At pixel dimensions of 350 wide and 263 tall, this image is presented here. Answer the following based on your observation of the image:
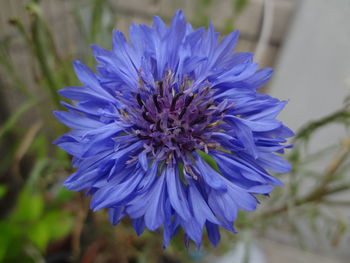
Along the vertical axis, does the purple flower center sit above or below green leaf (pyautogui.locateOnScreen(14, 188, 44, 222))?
above

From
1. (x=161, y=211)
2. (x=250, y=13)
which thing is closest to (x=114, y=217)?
(x=161, y=211)

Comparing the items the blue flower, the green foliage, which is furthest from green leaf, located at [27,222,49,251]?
the blue flower

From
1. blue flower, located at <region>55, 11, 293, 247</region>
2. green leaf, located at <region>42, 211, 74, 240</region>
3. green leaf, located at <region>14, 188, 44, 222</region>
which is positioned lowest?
green leaf, located at <region>42, 211, 74, 240</region>

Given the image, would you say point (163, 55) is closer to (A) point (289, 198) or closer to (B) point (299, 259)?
(A) point (289, 198)

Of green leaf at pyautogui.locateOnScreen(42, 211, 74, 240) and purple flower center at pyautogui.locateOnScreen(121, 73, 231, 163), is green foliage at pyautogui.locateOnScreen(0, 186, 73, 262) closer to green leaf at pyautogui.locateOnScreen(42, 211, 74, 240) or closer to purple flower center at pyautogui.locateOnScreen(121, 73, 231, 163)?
green leaf at pyautogui.locateOnScreen(42, 211, 74, 240)

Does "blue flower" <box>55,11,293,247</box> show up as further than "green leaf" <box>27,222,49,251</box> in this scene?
No

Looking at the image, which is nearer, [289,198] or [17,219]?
[289,198]
